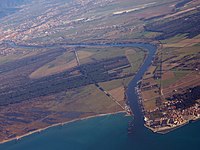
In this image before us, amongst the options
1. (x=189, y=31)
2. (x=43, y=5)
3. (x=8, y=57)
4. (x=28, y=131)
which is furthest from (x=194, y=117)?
(x=43, y=5)

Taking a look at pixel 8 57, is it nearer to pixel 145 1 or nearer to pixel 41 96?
pixel 41 96

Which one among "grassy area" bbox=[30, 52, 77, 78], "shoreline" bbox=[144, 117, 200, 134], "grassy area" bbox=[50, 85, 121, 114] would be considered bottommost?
"grassy area" bbox=[30, 52, 77, 78]

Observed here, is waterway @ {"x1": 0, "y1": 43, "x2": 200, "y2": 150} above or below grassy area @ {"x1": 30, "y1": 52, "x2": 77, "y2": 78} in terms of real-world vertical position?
above

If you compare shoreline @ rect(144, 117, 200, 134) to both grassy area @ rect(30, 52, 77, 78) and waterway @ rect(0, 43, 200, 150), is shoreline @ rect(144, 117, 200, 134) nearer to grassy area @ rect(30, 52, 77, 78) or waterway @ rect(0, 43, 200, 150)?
waterway @ rect(0, 43, 200, 150)

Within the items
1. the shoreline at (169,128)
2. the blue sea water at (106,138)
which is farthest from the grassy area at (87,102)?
the shoreline at (169,128)

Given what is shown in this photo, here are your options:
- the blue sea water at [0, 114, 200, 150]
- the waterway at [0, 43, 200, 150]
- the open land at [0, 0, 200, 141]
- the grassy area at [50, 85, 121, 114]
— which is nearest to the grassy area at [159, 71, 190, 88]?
the open land at [0, 0, 200, 141]

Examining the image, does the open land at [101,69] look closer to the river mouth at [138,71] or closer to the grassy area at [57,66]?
the grassy area at [57,66]
